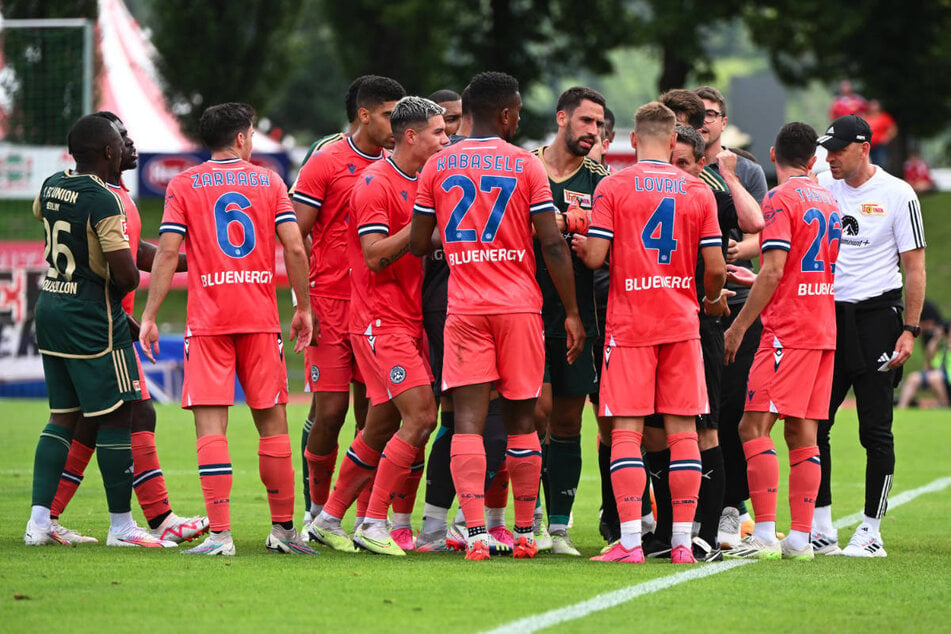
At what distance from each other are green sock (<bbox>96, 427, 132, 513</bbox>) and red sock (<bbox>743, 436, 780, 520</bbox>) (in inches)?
141

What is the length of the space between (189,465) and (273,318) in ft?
18.7

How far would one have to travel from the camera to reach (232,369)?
791 centimetres

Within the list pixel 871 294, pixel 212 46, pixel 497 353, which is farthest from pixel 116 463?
pixel 212 46

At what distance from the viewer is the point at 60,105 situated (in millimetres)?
24125

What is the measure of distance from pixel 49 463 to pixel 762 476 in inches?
161

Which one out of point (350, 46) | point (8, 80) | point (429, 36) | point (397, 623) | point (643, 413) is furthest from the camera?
point (350, 46)

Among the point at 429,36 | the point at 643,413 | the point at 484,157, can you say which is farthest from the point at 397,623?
the point at 429,36

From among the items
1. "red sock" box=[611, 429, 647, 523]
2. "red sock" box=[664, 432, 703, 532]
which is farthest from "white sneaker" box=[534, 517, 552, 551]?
"red sock" box=[664, 432, 703, 532]

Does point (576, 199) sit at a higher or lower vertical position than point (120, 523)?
higher

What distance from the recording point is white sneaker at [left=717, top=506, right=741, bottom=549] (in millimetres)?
8883

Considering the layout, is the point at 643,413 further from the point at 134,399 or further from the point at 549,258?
the point at 134,399

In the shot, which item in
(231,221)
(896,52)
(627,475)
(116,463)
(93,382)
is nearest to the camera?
(627,475)

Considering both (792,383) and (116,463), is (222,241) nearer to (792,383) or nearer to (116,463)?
(116,463)

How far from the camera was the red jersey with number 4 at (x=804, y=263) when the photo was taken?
26.9ft
